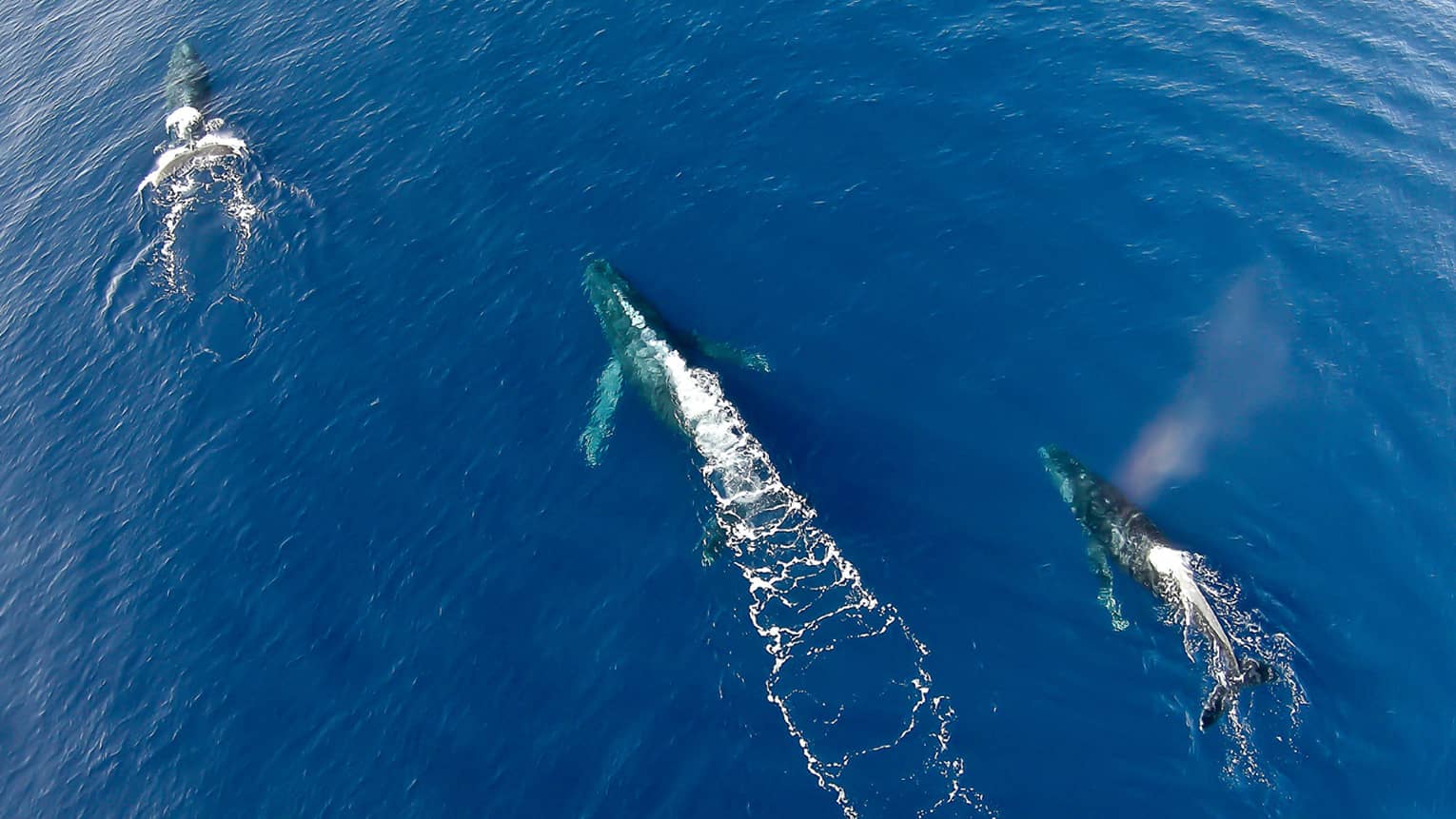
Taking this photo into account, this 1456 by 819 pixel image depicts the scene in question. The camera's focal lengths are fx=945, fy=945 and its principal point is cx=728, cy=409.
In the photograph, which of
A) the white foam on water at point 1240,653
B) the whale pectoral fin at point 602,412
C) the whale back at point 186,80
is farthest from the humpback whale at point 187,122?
the white foam on water at point 1240,653

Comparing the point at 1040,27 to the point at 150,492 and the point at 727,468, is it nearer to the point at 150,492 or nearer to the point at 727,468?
the point at 727,468

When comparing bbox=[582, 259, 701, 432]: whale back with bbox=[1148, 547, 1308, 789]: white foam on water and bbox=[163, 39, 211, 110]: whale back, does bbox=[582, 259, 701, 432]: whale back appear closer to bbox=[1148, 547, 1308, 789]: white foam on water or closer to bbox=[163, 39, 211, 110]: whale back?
bbox=[1148, 547, 1308, 789]: white foam on water

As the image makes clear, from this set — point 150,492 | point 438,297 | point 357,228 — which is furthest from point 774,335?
point 150,492

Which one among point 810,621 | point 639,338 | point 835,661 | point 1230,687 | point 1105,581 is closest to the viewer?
point 1230,687

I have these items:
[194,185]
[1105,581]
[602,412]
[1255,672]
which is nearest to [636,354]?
[602,412]

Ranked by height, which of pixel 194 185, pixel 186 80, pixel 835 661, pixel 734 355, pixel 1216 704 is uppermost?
pixel 186 80

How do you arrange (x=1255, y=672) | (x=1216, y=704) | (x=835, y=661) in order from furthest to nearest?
(x=835, y=661)
(x=1255, y=672)
(x=1216, y=704)

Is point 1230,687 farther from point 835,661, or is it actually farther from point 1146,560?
point 835,661
